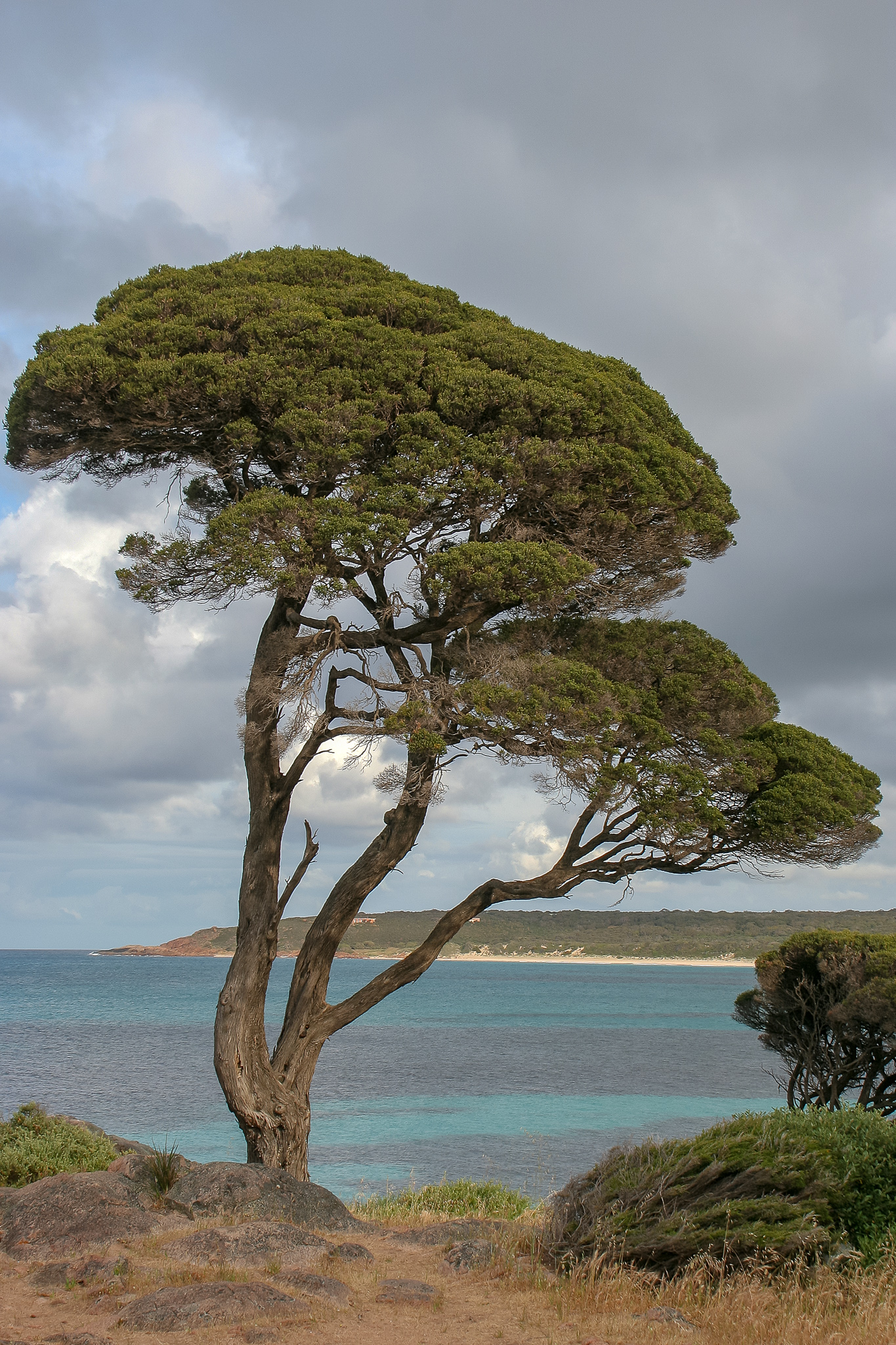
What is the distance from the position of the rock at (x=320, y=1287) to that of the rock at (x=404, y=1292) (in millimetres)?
246

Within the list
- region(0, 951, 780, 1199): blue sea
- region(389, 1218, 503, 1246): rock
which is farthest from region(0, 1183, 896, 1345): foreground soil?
region(0, 951, 780, 1199): blue sea

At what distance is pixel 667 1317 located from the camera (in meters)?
5.48

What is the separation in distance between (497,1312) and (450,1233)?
224cm

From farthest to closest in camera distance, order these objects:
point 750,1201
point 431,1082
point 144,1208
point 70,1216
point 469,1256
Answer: point 431,1082, point 144,1208, point 70,1216, point 469,1256, point 750,1201

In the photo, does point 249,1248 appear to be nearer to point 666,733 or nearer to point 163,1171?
point 163,1171

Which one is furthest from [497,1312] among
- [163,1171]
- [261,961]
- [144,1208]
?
[261,961]

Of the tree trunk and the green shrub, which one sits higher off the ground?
the tree trunk

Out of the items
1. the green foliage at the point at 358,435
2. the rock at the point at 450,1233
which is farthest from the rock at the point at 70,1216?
the green foliage at the point at 358,435

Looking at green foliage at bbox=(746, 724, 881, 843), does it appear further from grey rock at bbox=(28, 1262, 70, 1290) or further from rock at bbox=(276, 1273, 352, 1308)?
grey rock at bbox=(28, 1262, 70, 1290)

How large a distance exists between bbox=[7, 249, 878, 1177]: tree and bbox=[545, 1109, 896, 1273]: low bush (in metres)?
3.70

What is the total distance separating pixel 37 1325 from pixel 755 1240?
428 cm

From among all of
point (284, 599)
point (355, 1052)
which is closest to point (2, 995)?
point (355, 1052)

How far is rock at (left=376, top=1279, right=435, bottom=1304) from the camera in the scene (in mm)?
A: 6184

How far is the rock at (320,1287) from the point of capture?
6055mm
